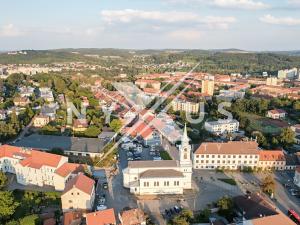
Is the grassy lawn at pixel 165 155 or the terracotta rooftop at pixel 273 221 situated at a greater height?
the terracotta rooftop at pixel 273 221

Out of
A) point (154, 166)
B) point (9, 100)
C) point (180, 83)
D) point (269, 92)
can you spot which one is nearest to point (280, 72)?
point (269, 92)

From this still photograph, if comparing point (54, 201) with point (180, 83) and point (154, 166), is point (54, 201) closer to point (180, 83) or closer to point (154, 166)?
point (154, 166)

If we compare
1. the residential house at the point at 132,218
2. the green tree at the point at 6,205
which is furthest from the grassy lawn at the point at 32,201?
the residential house at the point at 132,218

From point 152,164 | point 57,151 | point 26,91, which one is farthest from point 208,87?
point 152,164

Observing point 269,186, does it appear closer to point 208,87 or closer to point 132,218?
point 132,218

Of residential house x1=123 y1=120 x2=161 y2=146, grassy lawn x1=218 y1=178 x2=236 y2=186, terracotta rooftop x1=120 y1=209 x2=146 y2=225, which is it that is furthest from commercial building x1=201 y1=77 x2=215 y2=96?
terracotta rooftop x1=120 y1=209 x2=146 y2=225

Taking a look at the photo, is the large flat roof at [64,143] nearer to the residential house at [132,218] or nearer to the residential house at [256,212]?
the residential house at [132,218]

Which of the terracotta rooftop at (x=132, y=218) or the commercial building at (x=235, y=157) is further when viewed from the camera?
the commercial building at (x=235, y=157)
